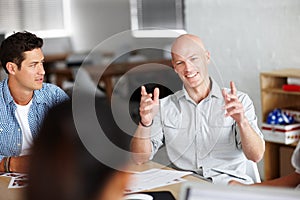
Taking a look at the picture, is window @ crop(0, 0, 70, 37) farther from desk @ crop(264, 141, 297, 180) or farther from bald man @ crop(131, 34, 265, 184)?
bald man @ crop(131, 34, 265, 184)

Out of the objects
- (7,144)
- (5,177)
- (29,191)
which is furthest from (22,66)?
(29,191)

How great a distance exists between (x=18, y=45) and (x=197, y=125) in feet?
2.75

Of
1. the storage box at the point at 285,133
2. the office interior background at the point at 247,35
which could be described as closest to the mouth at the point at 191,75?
the office interior background at the point at 247,35

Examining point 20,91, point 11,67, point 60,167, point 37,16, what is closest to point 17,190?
point 20,91

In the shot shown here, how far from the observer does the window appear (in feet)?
27.6

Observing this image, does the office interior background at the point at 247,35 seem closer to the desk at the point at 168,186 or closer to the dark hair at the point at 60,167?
the desk at the point at 168,186

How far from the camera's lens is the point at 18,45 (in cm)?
237

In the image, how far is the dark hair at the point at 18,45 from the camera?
236cm

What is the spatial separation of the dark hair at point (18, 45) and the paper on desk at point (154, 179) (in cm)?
79

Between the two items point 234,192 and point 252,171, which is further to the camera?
point 252,171

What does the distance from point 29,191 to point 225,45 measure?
11.4 feet

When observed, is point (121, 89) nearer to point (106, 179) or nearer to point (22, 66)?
point (22, 66)

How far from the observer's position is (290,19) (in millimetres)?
3594

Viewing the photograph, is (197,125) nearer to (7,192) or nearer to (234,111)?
(234,111)
